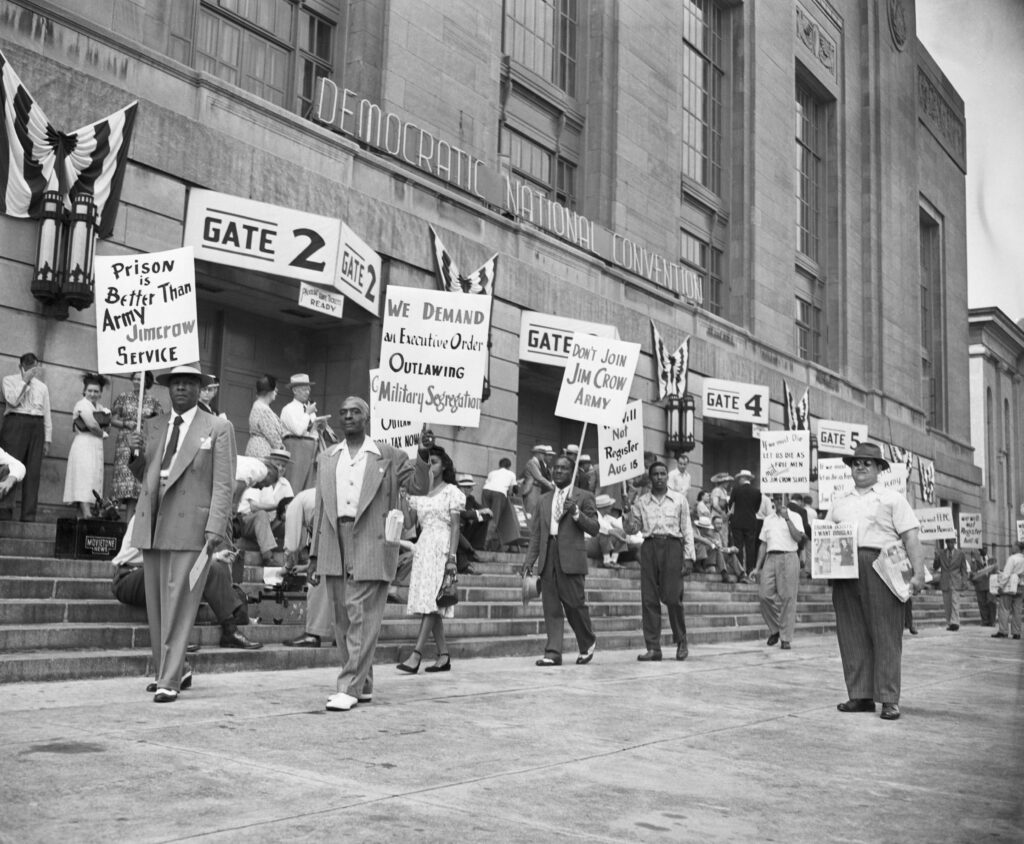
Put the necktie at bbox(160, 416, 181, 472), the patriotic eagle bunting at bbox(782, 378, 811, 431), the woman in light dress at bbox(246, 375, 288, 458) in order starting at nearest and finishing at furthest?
the necktie at bbox(160, 416, 181, 472), the woman in light dress at bbox(246, 375, 288, 458), the patriotic eagle bunting at bbox(782, 378, 811, 431)

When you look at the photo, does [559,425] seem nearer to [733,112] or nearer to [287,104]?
[287,104]

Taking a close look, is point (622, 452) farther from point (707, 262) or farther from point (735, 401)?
point (707, 262)

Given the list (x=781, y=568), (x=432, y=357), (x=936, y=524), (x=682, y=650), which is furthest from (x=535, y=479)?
(x=936, y=524)

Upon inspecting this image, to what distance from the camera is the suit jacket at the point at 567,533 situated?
11586 millimetres

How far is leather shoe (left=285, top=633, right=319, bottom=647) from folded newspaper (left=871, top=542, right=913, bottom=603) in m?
4.91

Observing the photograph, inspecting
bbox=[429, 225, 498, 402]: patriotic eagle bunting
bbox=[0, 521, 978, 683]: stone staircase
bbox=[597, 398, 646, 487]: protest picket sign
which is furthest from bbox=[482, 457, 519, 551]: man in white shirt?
bbox=[429, 225, 498, 402]: patriotic eagle bunting

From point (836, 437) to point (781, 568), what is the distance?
18171mm

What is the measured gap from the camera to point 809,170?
134 ft

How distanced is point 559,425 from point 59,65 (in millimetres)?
15515

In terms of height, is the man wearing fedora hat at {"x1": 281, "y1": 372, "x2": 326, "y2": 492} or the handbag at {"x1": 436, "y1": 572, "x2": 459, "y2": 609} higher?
the man wearing fedora hat at {"x1": 281, "y1": 372, "x2": 326, "y2": 492}

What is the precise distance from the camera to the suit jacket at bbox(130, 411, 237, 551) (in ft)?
25.4

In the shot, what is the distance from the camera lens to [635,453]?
16844 mm

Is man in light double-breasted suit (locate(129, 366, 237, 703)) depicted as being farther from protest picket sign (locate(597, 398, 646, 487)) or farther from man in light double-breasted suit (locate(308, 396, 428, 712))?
protest picket sign (locate(597, 398, 646, 487))

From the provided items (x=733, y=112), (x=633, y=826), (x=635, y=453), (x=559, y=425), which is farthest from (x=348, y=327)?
(x=733, y=112)
